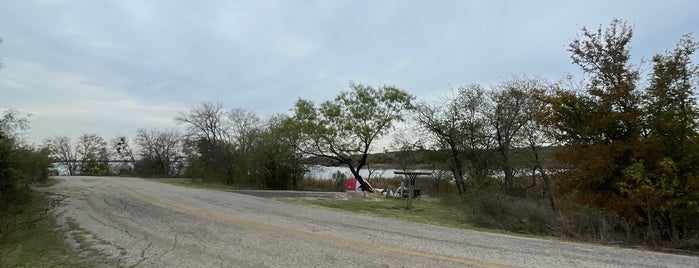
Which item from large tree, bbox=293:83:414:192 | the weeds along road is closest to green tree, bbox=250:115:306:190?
large tree, bbox=293:83:414:192

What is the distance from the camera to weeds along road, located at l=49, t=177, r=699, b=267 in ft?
19.9

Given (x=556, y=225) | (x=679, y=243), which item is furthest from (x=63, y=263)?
(x=679, y=243)

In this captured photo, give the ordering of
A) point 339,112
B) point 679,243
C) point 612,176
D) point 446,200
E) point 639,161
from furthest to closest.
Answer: point 339,112 → point 446,200 → point 612,176 → point 639,161 → point 679,243

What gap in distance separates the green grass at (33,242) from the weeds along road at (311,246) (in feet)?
1.13

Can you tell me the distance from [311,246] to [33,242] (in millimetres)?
5917

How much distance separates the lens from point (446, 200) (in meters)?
21.7

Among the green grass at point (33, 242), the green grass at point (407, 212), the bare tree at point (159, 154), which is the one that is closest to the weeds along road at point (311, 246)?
the green grass at point (33, 242)

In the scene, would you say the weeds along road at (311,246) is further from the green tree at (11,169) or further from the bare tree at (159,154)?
the bare tree at (159,154)

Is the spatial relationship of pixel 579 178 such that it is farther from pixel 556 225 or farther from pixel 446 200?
pixel 446 200

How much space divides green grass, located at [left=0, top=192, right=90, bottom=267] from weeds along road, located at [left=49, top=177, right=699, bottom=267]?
34 cm

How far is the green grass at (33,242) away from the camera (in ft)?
22.0

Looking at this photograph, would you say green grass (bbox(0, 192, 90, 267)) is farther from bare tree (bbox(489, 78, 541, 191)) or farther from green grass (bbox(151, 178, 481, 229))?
bare tree (bbox(489, 78, 541, 191))

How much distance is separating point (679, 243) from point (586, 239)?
68.9 inches

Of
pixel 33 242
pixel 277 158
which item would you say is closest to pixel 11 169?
pixel 33 242
